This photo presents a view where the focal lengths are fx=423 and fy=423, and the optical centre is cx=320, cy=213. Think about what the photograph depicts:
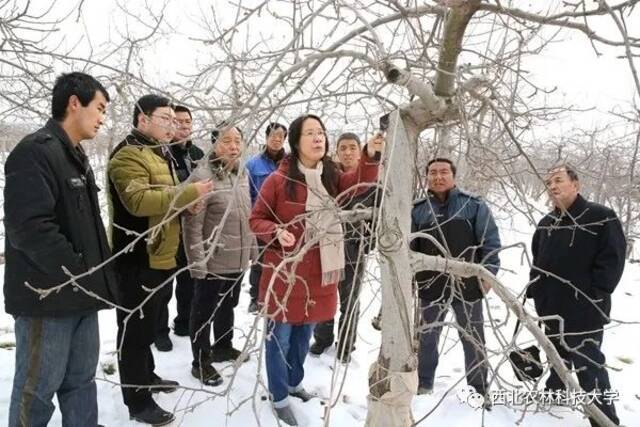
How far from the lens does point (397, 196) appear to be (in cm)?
126

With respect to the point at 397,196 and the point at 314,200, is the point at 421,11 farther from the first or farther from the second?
the point at 314,200

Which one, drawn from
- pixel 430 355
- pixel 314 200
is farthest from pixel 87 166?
pixel 430 355

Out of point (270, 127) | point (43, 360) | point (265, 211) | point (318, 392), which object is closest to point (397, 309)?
point (270, 127)

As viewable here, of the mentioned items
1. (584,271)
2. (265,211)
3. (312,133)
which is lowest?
(584,271)

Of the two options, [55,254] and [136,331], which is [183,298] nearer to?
[136,331]

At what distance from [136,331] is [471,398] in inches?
91.8

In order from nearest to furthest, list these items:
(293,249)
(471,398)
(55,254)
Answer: (55,254) < (293,249) < (471,398)

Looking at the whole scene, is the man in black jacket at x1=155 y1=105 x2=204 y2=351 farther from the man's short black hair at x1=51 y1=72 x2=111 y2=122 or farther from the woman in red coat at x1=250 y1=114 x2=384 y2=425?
the man's short black hair at x1=51 y1=72 x2=111 y2=122

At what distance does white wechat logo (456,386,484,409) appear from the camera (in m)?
3.02

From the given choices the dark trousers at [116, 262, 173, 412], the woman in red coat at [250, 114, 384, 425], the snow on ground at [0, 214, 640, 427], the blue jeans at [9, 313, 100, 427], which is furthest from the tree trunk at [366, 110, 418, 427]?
the dark trousers at [116, 262, 173, 412]

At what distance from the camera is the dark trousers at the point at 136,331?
2355 millimetres

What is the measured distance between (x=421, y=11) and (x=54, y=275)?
1697mm

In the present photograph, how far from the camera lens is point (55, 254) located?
1713 millimetres

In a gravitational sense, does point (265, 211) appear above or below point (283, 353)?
above
